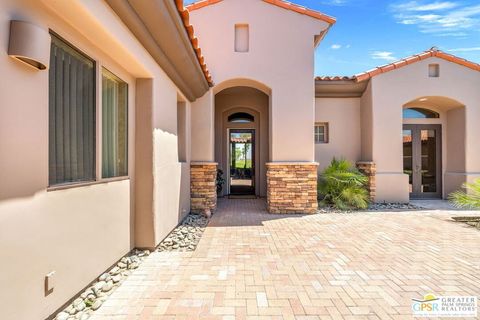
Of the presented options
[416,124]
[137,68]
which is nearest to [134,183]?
[137,68]

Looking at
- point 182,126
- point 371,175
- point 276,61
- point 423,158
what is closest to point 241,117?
point 276,61

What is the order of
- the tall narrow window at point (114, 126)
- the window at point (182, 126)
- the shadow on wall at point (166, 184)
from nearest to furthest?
the tall narrow window at point (114, 126)
the shadow on wall at point (166, 184)
the window at point (182, 126)

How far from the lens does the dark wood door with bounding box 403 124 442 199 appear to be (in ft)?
33.9

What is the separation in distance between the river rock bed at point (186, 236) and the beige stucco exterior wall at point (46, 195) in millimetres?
914

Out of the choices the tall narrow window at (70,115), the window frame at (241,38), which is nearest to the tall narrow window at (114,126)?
the tall narrow window at (70,115)

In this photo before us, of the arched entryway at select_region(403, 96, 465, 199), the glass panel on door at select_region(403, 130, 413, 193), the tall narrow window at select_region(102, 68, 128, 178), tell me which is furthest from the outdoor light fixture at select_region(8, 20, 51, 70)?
the glass panel on door at select_region(403, 130, 413, 193)

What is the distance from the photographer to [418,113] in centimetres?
1044

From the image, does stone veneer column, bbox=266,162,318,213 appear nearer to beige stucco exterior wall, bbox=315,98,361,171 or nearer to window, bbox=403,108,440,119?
beige stucco exterior wall, bbox=315,98,361,171

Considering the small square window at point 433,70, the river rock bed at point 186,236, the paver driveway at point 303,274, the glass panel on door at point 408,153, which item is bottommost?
the paver driveway at point 303,274

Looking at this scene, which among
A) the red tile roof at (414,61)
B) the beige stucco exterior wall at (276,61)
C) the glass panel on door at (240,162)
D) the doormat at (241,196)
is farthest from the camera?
the glass panel on door at (240,162)

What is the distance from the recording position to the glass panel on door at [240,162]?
12727 millimetres

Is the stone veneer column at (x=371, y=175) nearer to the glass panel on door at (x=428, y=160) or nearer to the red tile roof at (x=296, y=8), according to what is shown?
the glass panel on door at (x=428, y=160)

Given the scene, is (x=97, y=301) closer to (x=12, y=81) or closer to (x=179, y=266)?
(x=179, y=266)

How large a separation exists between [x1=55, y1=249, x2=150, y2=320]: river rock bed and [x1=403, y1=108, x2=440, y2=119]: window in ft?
35.6
